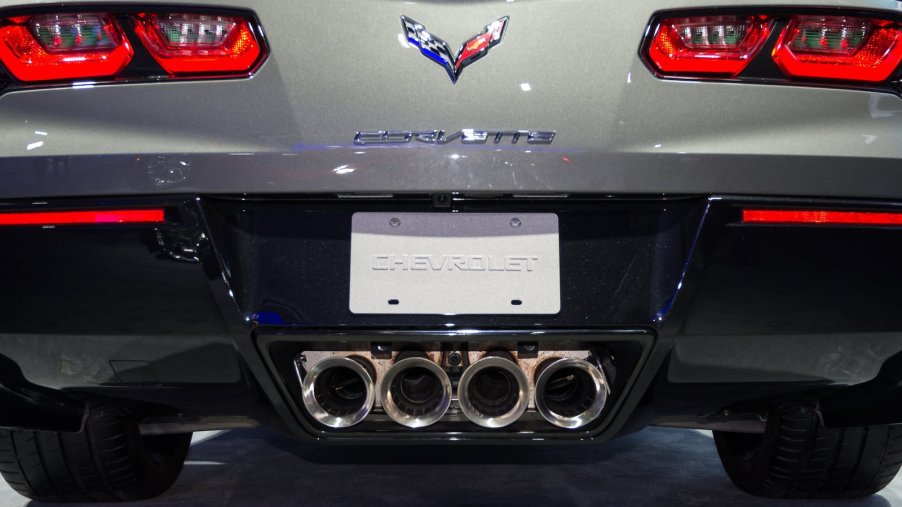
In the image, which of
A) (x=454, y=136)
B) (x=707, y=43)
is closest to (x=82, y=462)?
(x=454, y=136)

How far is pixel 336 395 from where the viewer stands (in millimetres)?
1731

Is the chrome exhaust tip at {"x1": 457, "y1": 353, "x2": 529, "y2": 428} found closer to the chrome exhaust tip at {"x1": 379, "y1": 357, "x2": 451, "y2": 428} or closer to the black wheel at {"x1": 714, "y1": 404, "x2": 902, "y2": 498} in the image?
the chrome exhaust tip at {"x1": 379, "y1": 357, "x2": 451, "y2": 428}

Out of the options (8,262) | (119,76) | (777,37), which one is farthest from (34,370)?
(777,37)

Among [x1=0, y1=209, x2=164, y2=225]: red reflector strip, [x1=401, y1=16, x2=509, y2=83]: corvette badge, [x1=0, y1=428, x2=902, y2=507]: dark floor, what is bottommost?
[x1=0, y1=428, x2=902, y2=507]: dark floor

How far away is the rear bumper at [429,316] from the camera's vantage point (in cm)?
157

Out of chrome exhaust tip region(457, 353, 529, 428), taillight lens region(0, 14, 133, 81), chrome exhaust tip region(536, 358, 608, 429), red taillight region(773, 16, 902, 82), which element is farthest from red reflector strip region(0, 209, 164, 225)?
red taillight region(773, 16, 902, 82)

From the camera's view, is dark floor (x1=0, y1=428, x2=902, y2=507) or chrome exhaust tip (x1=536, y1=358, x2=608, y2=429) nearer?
chrome exhaust tip (x1=536, y1=358, x2=608, y2=429)

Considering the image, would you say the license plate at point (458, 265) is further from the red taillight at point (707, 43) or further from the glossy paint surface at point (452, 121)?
the red taillight at point (707, 43)

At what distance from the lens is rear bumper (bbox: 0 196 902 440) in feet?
5.15

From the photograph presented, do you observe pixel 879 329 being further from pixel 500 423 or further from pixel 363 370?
pixel 363 370

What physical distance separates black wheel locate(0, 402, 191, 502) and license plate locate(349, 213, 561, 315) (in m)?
0.88

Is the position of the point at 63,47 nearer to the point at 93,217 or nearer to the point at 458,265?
the point at 93,217

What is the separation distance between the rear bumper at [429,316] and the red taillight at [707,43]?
0.24 m

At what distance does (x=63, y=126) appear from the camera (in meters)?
1.58
